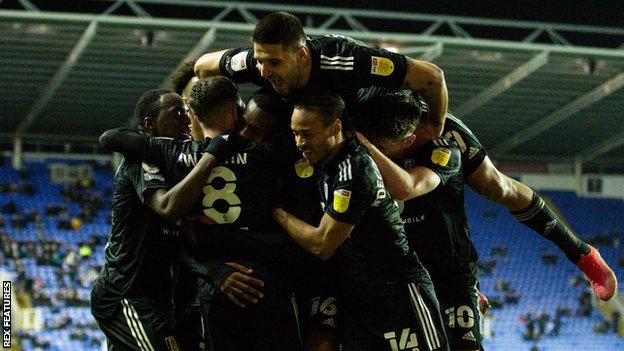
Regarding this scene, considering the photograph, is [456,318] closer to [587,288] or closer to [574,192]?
[587,288]

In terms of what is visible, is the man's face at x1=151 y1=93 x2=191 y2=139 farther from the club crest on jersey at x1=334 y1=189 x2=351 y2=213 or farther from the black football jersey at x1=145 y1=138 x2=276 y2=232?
the club crest on jersey at x1=334 y1=189 x2=351 y2=213

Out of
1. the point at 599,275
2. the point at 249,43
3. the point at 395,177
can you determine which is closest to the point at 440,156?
the point at 395,177

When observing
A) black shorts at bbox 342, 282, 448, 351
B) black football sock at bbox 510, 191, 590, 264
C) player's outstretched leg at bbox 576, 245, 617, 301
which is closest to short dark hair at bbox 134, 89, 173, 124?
black shorts at bbox 342, 282, 448, 351

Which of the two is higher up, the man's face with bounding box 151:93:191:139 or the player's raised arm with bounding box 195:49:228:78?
the player's raised arm with bounding box 195:49:228:78

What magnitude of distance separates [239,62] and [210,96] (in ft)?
1.35

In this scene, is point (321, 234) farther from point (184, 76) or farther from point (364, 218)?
point (184, 76)

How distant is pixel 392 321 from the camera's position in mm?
5949

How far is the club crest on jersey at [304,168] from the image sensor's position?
5.98 meters

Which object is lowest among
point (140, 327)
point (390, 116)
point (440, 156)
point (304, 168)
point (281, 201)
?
point (140, 327)

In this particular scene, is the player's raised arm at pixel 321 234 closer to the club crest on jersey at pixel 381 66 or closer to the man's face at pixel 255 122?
the man's face at pixel 255 122

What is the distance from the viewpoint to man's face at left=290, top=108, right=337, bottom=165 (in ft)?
18.3

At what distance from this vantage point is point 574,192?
35.5 metres

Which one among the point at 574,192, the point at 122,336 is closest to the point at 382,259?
the point at 122,336

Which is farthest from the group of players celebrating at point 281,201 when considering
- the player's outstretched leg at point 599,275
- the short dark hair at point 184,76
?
the player's outstretched leg at point 599,275
